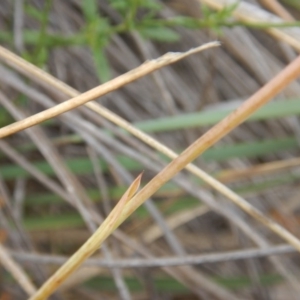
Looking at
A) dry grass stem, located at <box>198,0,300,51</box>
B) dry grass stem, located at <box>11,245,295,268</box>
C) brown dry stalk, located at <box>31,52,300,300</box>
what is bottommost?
dry grass stem, located at <box>11,245,295,268</box>

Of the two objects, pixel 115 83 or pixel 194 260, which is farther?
pixel 194 260

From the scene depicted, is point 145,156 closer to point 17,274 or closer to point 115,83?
point 17,274

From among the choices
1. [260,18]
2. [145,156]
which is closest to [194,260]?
[145,156]

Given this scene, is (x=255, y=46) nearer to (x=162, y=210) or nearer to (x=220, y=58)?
(x=220, y=58)

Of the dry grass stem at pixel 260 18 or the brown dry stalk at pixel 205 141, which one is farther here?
the dry grass stem at pixel 260 18

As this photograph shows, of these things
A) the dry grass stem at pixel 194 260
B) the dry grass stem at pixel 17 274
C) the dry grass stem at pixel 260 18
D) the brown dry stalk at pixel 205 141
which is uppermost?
the dry grass stem at pixel 260 18

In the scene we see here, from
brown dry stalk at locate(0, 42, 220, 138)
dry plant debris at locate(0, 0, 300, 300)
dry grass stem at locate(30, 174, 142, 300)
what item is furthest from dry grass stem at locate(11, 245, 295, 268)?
brown dry stalk at locate(0, 42, 220, 138)

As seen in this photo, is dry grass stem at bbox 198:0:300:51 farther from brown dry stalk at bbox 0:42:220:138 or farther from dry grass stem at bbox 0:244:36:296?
dry grass stem at bbox 0:244:36:296

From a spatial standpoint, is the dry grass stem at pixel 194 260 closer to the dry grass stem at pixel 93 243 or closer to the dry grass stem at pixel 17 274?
the dry grass stem at pixel 17 274

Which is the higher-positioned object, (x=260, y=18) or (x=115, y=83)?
(x=260, y=18)

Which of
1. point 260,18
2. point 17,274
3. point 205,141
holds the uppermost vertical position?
point 260,18

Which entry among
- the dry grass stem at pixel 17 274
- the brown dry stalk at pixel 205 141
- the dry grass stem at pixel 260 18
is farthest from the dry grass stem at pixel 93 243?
the dry grass stem at pixel 260 18
